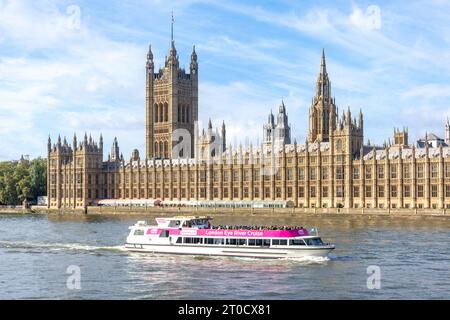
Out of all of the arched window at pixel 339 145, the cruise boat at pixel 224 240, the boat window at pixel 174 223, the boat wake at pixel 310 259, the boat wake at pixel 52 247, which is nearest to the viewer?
the boat wake at pixel 310 259

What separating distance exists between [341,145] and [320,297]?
328 feet

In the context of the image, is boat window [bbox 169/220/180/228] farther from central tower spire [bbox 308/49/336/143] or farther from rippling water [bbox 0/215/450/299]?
central tower spire [bbox 308/49/336/143]

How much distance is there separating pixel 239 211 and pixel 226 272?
93.7 metres

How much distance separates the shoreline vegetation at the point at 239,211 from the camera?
127688 mm

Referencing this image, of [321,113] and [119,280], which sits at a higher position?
[321,113]

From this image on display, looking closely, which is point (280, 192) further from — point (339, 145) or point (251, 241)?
point (251, 241)

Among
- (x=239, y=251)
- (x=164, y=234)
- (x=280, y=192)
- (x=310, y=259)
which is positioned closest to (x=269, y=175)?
(x=280, y=192)

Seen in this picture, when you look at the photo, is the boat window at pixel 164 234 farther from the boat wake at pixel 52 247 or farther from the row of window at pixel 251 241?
the boat wake at pixel 52 247

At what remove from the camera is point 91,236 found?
Result: 99.2 m

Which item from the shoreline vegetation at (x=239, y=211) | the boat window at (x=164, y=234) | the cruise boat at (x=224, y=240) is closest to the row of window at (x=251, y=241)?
the cruise boat at (x=224, y=240)

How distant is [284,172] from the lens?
514 ft

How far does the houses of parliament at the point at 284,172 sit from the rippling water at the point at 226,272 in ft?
162
